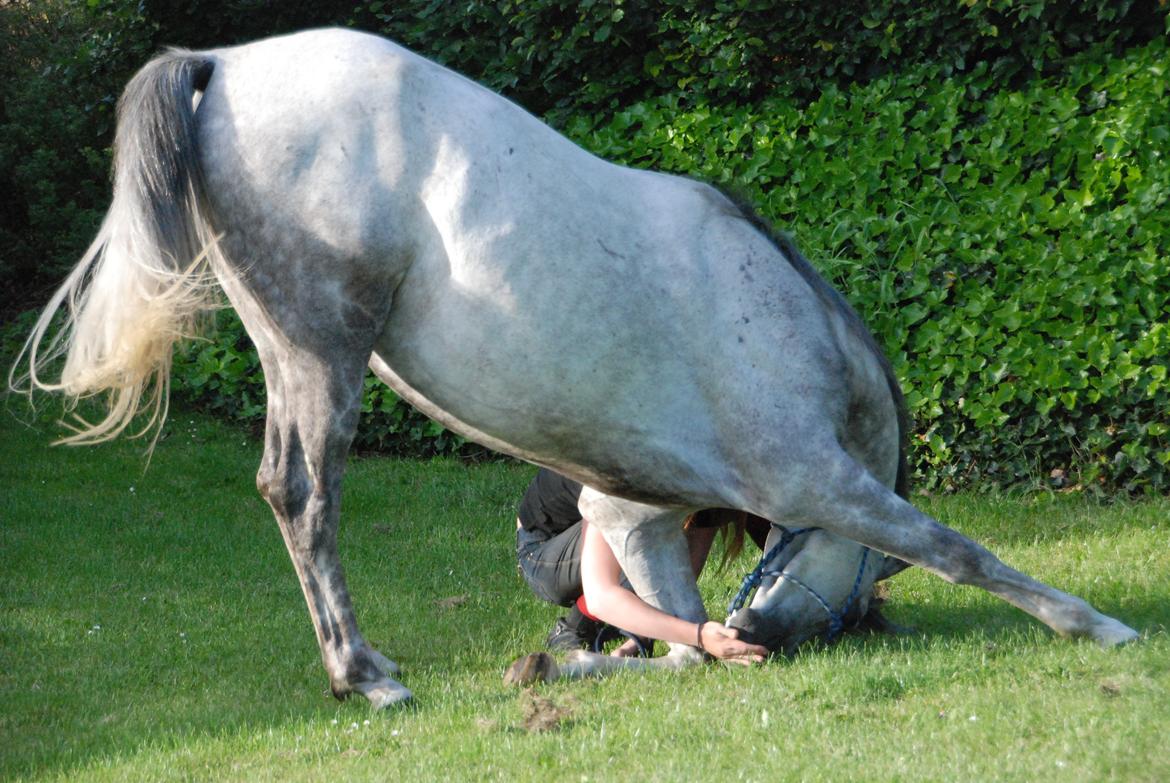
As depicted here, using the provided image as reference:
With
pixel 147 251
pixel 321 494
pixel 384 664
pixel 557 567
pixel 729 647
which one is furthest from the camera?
pixel 557 567

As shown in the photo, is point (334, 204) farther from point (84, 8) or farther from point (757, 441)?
point (84, 8)

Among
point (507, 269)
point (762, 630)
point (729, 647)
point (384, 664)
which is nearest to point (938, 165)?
point (762, 630)

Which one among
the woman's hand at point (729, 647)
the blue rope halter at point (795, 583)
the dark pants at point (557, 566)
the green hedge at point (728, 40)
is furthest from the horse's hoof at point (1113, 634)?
the green hedge at point (728, 40)

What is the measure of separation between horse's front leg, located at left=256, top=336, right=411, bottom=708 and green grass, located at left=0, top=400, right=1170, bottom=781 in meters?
0.14

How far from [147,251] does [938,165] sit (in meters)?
5.11

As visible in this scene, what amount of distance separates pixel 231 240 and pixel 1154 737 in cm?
316

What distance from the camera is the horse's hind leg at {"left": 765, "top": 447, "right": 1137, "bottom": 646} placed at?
4.36 metres

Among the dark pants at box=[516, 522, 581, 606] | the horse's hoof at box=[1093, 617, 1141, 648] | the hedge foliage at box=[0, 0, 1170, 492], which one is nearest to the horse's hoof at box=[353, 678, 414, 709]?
the dark pants at box=[516, 522, 581, 606]

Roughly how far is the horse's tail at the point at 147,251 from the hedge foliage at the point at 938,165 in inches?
133

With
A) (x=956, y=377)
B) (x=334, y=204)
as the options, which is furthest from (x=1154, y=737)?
(x=956, y=377)

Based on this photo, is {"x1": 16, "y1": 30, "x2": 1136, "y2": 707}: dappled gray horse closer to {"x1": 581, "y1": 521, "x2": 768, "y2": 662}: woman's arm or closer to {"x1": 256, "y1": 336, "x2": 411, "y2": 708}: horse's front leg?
{"x1": 256, "y1": 336, "x2": 411, "y2": 708}: horse's front leg

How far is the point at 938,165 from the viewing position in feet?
25.1

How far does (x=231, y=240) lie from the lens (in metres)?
4.21

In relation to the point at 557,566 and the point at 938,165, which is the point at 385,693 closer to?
the point at 557,566
